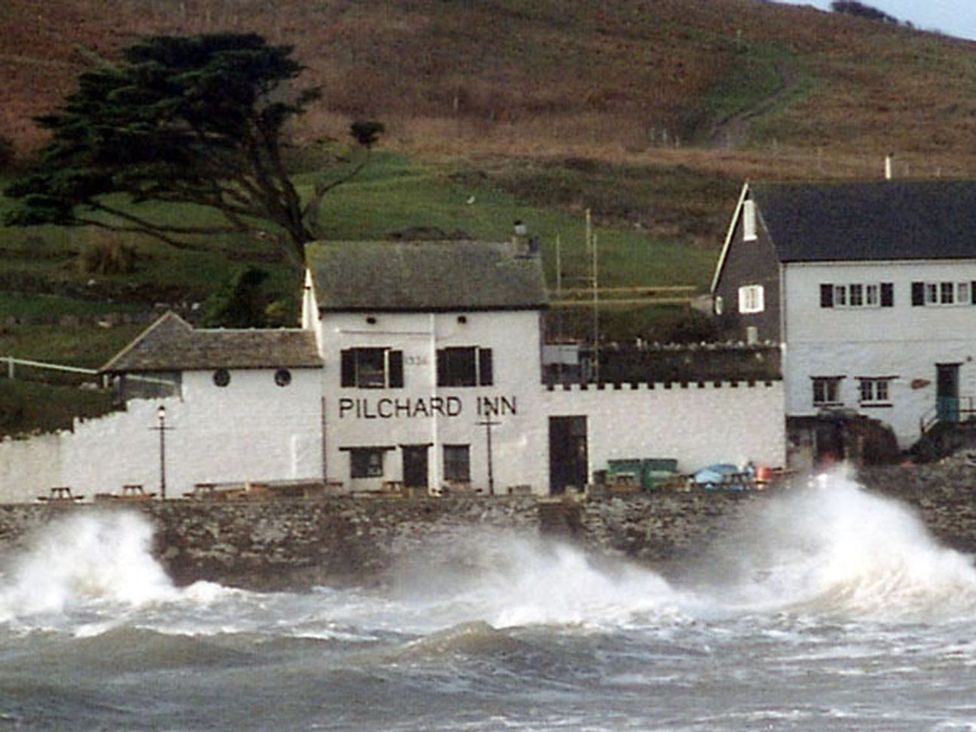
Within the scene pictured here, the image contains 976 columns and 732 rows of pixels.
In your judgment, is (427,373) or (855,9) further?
(855,9)

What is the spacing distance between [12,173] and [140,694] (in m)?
48.3

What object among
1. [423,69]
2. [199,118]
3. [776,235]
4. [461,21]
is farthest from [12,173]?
[461,21]

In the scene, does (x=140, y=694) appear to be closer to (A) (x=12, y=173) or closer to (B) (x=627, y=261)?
(B) (x=627, y=261)

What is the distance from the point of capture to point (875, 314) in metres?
57.6

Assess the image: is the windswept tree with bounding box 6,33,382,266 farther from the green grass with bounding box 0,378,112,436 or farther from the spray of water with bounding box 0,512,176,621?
the spray of water with bounding box 0,512,176,621

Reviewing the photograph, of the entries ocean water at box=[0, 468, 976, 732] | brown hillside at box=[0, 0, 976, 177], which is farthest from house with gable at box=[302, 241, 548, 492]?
brown hillside at box=[0, 0, 976, 177]

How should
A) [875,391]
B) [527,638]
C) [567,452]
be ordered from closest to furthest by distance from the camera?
1. [527,638]
2. [567,452]
3. [875,391]

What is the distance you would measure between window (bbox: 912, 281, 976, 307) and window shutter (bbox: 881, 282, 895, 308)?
1.53ft

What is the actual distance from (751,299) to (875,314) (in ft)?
10.7

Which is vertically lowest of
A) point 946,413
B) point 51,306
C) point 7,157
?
point 946,413

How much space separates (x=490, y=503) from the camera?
161 feet

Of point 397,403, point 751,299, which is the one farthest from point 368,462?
point 751,299

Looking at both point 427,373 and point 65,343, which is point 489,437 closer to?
point 427,373

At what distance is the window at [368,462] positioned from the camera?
52531 mm
